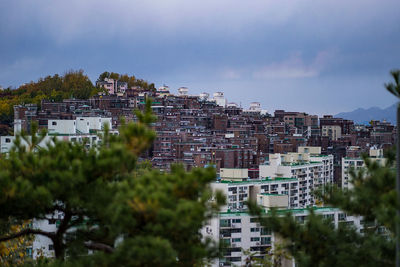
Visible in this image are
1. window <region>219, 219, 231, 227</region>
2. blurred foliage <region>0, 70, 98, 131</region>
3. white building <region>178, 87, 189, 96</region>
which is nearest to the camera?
window <region>219, 219, 231, 227</region>

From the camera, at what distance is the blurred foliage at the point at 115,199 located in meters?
4.27

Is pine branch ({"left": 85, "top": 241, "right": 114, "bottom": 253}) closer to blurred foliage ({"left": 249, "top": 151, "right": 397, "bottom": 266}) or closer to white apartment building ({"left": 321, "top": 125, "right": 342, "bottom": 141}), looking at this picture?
blurred foliage ({"left": 249, "top": 151, "right": 397, "bottom": 266})

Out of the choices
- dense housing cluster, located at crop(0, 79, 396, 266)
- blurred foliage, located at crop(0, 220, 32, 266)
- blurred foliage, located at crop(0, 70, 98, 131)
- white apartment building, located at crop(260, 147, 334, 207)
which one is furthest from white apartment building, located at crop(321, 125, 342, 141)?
blurred foliage, located at crop(0, 220, 32, 266)

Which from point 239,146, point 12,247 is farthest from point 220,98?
point 12,247

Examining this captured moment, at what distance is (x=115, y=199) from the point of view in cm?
439

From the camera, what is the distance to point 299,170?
2164 centimetres

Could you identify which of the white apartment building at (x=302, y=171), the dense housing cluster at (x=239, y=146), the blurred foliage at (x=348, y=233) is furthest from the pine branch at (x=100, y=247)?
the white apartment building at (x=302, y=171)

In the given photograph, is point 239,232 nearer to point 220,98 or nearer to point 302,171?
point 302,171

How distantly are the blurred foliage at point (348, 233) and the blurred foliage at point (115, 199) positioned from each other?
24.1 inches

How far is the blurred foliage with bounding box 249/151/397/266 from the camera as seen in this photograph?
4.72m

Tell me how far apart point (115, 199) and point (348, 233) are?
1934mm

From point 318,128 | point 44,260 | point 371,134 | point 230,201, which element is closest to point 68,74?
point 318,128

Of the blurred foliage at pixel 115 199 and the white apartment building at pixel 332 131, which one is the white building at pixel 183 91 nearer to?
the white apartment building at pixel 332 131

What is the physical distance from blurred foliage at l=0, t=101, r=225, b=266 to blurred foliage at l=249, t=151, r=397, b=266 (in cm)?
61
